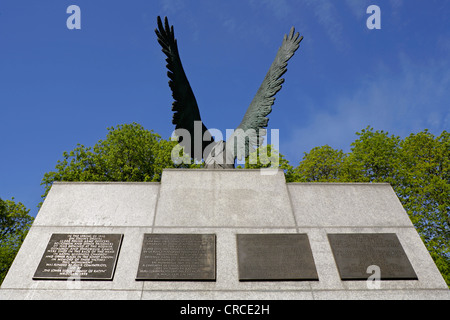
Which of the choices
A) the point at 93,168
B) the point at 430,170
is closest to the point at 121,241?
the point at 93,168

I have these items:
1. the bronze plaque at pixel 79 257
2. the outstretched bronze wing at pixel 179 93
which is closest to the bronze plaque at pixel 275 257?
the bronze plaque at pixel 79 257

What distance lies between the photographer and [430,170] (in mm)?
18469

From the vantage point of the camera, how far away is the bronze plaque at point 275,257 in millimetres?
5816

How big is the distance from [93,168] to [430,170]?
59.3 feet

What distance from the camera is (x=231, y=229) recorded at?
655 centimetres

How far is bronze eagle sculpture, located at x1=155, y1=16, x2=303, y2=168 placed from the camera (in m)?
8.23

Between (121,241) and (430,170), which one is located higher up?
(430,170)

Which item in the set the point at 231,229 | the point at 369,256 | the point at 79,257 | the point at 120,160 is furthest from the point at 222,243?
the point at 120,160

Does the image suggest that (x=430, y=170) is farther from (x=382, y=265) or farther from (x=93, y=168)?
(x=93, y=168)

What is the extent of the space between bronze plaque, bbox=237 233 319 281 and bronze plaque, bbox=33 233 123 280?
2.26m

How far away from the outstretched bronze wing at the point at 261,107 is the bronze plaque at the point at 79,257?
140 inches

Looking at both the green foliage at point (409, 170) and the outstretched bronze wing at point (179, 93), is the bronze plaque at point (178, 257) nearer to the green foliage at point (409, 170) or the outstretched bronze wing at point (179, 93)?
the outstretched bronze wing at point (179, 93)

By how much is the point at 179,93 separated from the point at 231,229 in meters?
3.61
